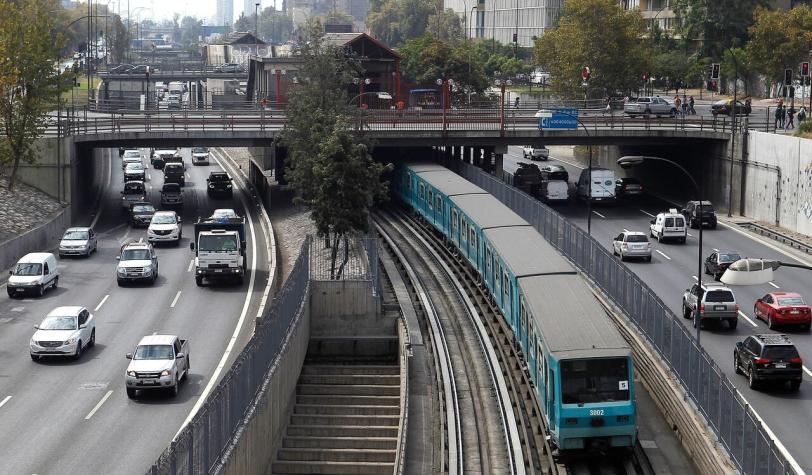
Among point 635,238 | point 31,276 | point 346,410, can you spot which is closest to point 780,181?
point 635,238

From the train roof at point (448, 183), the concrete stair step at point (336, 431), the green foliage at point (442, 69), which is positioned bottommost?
the concrete stair step at point (336, 431)

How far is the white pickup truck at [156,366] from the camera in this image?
122ft

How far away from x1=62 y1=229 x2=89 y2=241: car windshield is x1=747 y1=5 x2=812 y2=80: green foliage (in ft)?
200

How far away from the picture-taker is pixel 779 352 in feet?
122

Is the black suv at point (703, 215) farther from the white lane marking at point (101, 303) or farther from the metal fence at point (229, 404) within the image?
the metal fence at point (229, 404)

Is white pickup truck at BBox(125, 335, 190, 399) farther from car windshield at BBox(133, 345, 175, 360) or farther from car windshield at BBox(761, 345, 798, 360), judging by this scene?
car windshield at BBox(761, 345, 798, 360)

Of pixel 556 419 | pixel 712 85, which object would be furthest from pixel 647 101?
pixel 556 419

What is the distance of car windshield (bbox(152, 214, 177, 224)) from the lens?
218ft

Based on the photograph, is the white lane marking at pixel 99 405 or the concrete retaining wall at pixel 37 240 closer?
the white lane marking at pixel 99 405

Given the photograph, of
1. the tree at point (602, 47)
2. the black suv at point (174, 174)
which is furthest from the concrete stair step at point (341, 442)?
the tree at point (602, 47)

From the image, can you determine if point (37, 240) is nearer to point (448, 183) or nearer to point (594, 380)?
point (448, 183)

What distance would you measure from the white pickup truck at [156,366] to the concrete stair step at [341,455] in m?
4.84

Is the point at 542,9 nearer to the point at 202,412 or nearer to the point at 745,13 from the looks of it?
the point at 745,13

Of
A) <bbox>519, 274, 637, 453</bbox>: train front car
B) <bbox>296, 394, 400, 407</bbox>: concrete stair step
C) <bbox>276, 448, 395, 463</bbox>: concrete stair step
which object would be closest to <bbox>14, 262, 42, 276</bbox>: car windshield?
<bbox>296, 394, 400, 407</bbox>: concrete stair step
